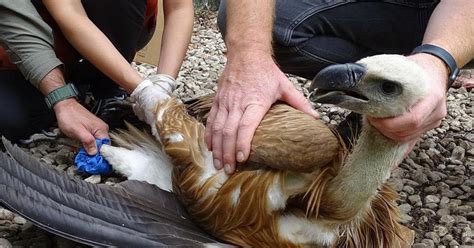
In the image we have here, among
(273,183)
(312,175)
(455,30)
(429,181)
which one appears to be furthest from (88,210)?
(429,181)

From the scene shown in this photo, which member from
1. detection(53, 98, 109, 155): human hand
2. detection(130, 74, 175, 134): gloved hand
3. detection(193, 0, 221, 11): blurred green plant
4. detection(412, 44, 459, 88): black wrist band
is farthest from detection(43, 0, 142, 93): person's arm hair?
detection(193, 0, 221, 11): blurred green plant

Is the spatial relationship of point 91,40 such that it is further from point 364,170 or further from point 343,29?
point 364,170

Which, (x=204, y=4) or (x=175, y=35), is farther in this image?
(x=204, y=4)

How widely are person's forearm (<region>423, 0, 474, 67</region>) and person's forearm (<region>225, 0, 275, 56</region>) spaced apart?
477mm

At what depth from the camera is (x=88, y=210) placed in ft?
6.51

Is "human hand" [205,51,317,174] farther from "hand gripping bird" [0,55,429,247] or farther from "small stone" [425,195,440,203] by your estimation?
"small stone" [425,195,440,203]

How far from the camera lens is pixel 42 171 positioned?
6.63 ft

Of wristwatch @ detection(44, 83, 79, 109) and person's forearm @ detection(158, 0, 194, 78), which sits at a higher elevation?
person's forearm @ detection(158, 0, 194, 78)

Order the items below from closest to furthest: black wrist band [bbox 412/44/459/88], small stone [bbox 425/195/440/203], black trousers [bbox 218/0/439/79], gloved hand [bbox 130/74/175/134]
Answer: black wrist band [bbox 412/44/459/88] < gloved hand [bbox 130/74/175/134] < small stone [bbox 425/195/440/203] < black trousers [bbox 218/0/439/79]

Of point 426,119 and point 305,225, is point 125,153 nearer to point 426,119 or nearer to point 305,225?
point 305,225

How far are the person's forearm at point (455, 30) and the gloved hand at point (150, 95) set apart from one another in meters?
0.90

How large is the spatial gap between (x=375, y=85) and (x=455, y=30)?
0.50 m

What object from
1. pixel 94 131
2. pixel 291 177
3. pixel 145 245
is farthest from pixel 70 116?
pixel 291 177

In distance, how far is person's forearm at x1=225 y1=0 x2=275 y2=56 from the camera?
2135mm
